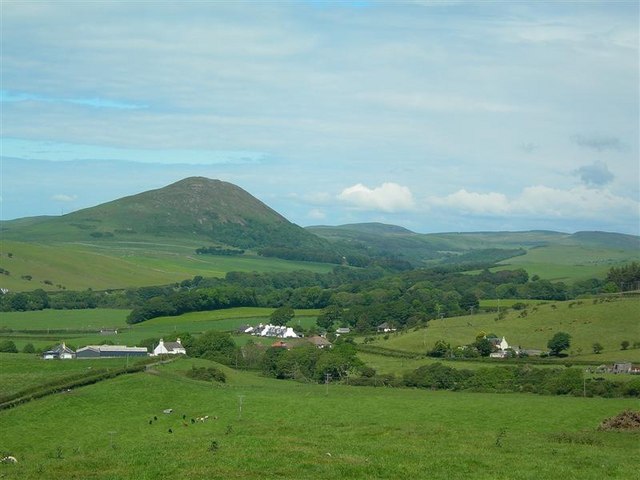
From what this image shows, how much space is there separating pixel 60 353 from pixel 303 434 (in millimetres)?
69585

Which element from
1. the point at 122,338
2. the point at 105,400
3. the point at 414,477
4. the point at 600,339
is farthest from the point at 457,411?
the point at 122,338

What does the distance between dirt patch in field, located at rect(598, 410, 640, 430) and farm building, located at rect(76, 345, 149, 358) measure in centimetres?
7026

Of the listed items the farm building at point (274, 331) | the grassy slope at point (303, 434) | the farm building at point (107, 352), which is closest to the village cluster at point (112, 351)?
the farm building at point (107, 352)

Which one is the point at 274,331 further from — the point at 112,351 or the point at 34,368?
the point at 34,368

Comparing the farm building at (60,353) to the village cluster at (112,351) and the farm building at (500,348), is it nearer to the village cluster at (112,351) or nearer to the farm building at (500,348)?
the village cluster at (112,351)

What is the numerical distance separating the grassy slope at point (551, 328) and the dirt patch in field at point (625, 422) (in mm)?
55619

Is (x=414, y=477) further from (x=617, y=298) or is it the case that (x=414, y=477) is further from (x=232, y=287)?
(x=232, y=287)

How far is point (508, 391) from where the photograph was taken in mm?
80750

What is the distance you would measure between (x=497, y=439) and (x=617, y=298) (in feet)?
299

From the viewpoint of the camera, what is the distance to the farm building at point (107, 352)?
4329 inches

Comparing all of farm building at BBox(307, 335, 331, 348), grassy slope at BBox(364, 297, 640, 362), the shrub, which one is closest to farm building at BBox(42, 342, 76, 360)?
the shrub

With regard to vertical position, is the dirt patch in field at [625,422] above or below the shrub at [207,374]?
above

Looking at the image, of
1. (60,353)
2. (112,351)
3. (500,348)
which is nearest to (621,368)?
(500,348)

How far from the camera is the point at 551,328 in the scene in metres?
118
